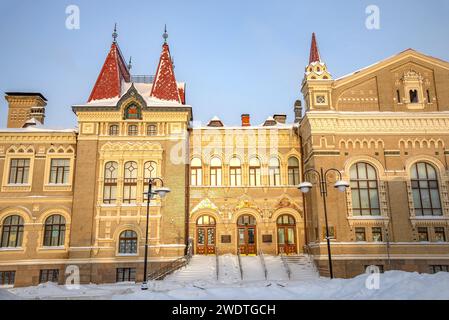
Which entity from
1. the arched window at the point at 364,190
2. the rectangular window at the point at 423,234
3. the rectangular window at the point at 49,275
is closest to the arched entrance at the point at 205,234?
the rectangular window at the point at 49,275

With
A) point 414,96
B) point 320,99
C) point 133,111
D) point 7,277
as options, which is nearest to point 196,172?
point 133,111

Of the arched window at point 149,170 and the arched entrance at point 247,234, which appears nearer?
the arched window at point 149,170

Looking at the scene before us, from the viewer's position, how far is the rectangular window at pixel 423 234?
86.7 feet

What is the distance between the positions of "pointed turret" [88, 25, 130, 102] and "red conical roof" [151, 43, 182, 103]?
9.26 ft

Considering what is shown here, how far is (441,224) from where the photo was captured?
86.9 feet

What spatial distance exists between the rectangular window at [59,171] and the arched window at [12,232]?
3.42m

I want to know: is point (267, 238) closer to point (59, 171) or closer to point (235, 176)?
point (235, 176)

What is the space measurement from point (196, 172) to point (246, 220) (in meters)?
5.04

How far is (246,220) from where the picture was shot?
29562mm

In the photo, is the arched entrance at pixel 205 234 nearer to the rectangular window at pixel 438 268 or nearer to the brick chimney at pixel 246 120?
the brick chimney at pixel 246 120

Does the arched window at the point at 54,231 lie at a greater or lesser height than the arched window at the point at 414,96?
lesser
